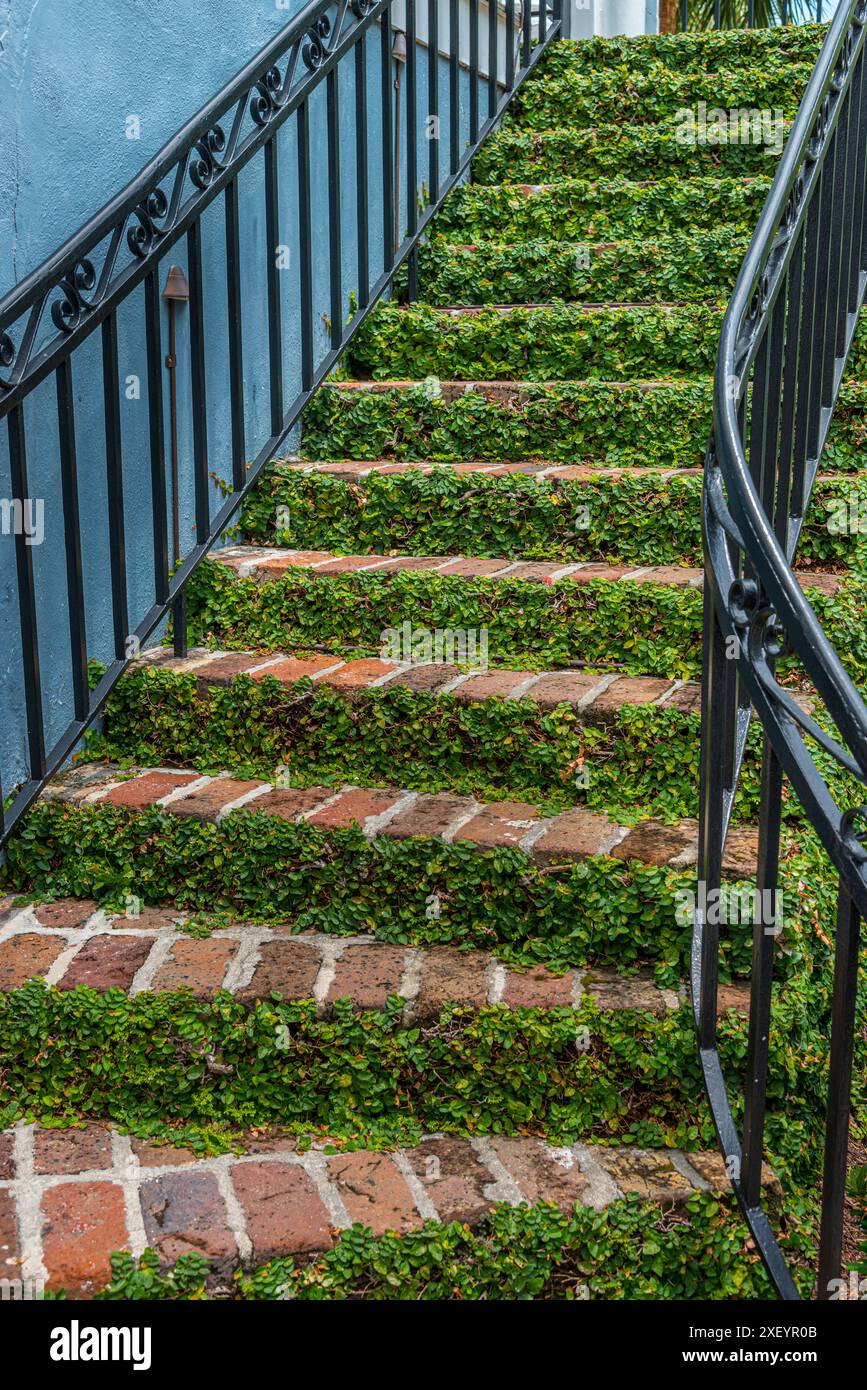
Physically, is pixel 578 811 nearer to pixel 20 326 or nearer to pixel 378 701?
pixel 378 701

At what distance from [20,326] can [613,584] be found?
161cm

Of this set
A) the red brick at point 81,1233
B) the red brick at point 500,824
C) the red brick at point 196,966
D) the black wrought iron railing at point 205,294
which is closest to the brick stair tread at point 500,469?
the black wrought iron railing at point 205,294

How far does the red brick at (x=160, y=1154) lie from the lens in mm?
2225

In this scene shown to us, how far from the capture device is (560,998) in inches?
92.3

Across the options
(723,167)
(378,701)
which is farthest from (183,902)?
(723,167)

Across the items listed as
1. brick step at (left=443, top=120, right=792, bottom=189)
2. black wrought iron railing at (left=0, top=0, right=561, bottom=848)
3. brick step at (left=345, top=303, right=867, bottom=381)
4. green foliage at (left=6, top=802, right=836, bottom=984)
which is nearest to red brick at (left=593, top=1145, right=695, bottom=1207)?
green foliage at (left=6, top=802, right=836, bottom=984)

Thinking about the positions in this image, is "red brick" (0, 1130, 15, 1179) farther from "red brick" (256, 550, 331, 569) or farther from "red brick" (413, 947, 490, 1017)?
"red brick" (256, 550, 331, 569)

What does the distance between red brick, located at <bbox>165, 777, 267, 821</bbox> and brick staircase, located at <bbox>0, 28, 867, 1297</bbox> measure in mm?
13

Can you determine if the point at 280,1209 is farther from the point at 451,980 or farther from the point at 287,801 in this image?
the point at 287,801

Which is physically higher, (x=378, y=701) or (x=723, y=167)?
(x=723, y=167)

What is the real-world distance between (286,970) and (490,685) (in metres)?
0.90

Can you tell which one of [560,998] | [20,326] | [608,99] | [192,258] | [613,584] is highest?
[608,99]

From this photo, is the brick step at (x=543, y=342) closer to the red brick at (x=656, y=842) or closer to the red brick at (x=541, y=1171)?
the red brick at (x=656, y=842)

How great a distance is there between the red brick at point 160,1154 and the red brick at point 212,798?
77 cm
